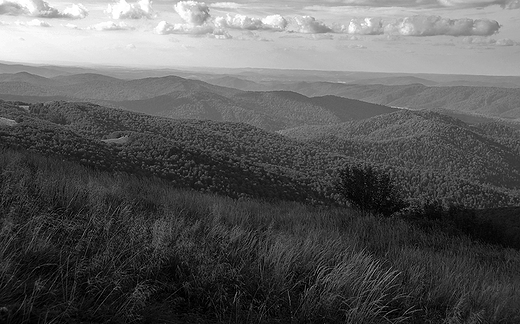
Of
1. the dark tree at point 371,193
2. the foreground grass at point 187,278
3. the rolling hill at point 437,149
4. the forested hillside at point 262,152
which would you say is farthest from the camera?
the rolling hill at point 437,149

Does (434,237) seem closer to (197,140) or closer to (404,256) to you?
(404,256)

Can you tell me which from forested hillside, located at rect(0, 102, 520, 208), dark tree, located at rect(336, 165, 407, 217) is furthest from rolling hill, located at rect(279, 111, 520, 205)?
dark tree, located at rect(336, 165, 407, 217)

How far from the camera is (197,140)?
242 ft

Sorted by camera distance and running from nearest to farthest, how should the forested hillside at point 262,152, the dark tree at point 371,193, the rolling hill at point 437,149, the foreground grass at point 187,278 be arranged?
the foreground grass at point 187,278 → the dark tree at point 371,193 → the forested hillside at point 262,152 → the rolling hill at point 437,149

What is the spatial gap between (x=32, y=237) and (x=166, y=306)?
1223 millimetres

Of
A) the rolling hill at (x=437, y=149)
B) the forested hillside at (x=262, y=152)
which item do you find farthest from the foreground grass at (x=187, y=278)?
the rolling hill at (x=437, y=149)

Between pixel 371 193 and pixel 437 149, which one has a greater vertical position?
pixel 371 193

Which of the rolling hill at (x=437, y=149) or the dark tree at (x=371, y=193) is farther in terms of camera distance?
the rolling hill at (x=437, y=149)

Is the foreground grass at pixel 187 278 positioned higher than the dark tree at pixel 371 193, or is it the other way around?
the foreground grass at pixel 187 278

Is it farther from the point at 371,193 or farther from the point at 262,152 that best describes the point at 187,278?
the point at 262,152

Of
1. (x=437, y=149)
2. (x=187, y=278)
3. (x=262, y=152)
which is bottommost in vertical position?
(x=437, y=149)

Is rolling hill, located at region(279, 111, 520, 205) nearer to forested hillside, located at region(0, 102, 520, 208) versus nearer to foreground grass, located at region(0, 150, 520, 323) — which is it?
forested hillside, located at region(0, 102, 520, 208)

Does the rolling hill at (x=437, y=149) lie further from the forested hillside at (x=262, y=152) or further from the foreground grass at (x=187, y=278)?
the foreground grass at (x=187, y=278)

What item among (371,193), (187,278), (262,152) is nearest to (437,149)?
(262,152)
